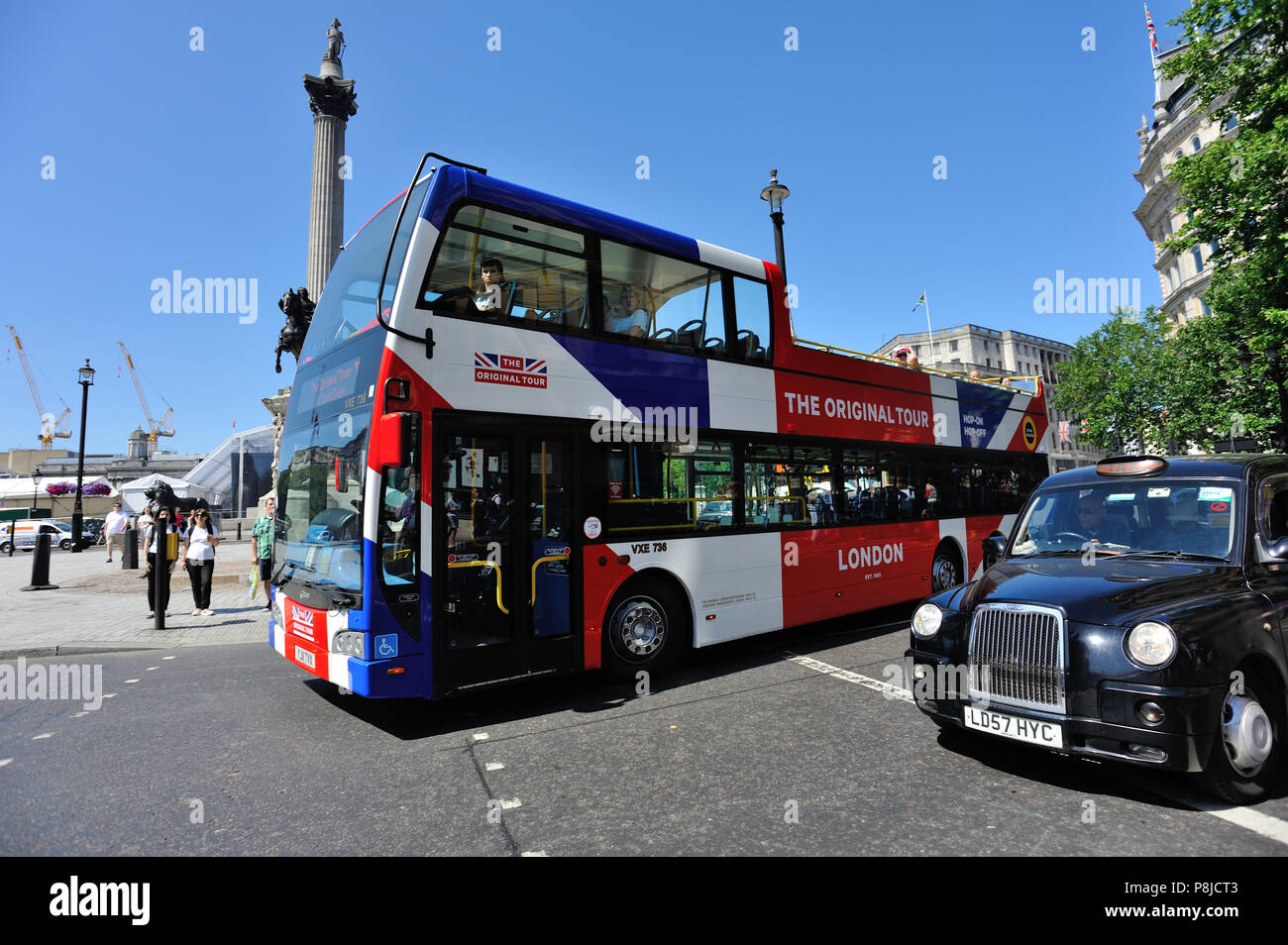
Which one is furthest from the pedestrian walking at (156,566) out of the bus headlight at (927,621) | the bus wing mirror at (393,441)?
the bus headlight at (927,621)

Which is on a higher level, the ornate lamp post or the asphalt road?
the ornate lamp post

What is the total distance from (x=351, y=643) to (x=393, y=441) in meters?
1.51

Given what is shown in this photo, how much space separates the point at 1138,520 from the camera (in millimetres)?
4363

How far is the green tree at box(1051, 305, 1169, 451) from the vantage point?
44281 mm

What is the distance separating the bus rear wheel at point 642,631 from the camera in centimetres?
609

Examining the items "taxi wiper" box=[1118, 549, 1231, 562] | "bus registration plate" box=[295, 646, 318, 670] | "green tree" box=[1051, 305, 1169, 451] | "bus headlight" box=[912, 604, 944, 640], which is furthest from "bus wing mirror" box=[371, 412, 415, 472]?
"green tree" box=[1051, 305, 1169, 451]

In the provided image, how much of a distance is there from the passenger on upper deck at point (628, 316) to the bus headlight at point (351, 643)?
3.40m

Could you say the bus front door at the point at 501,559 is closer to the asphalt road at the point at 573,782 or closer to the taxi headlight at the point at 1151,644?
the asphalt road at the point at 573,782

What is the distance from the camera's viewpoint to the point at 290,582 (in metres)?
5.64

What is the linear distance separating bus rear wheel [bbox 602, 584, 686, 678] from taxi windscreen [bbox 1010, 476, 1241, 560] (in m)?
3.11

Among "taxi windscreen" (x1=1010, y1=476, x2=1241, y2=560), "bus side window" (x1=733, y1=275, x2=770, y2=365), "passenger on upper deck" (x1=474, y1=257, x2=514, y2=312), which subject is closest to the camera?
"taxi windscreen" (x1=1010, y1=476, x2=1241, y2=560)

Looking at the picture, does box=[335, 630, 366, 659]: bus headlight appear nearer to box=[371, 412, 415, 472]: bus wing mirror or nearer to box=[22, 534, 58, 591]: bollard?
box=[371, 412, 415, 472]: bus wing mirror

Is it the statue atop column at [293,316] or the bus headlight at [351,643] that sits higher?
the statue atop column at [293,316]
